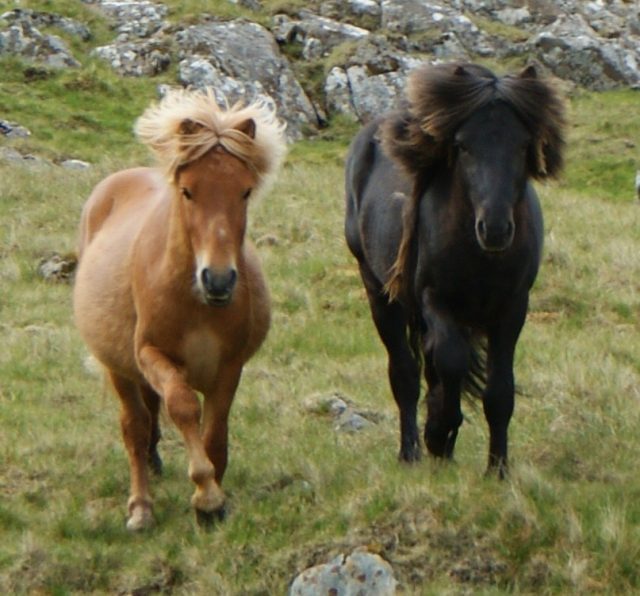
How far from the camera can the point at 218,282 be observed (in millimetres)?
5477

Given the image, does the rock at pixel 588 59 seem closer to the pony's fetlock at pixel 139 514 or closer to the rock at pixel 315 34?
the rock at pixel 315 34

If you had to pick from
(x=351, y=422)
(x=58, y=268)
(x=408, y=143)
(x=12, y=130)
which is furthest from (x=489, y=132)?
(x=12, y=130)

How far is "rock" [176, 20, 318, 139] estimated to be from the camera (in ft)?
80.5

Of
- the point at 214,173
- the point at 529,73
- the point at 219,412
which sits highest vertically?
the point at 529,73

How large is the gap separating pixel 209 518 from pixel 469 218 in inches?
72.9

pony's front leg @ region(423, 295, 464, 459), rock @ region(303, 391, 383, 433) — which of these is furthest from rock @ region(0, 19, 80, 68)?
pony's front leg @ region(423, 295, 464, 459)

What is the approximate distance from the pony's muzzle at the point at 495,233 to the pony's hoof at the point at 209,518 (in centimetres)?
171

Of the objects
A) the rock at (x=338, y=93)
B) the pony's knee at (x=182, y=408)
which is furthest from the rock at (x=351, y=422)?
the rock at (x=338, y=93)

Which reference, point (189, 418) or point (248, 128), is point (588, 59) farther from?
point (189, 418)

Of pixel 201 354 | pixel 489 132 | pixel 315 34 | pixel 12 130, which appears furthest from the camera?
pixel 315 34

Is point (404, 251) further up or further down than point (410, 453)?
further up

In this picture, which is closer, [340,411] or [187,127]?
[187,127]

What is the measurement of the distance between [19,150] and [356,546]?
13798 mm

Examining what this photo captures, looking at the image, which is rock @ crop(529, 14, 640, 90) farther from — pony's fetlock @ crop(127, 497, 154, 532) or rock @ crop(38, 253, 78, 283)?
pony's fetlock @ crop(127, 497, 154, 532)
